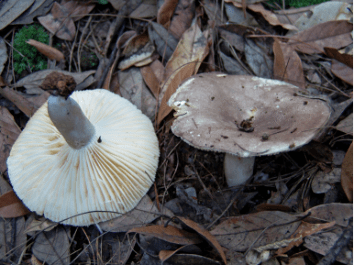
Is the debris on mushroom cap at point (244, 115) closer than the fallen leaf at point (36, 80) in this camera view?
Yes

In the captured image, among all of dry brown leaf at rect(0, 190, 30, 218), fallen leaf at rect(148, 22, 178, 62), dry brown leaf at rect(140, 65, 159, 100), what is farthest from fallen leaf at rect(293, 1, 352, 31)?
dry brown leaf at rect(0, 190, 30, 218)

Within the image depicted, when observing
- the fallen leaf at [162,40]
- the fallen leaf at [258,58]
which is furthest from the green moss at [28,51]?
the fallen leaf at [258,58]

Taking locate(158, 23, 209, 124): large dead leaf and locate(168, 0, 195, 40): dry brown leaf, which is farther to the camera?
locate(168, 0, 195, 40): dry brown leaf

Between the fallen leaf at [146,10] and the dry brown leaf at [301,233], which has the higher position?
the fallen leaf at [146,10]

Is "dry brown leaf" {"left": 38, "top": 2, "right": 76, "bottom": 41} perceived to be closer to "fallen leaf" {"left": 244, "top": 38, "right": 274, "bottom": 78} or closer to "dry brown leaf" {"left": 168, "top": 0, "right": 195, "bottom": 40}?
"dry brown leaf" {"left": 168, "top": 0, "right": 195, "bottom": 40}

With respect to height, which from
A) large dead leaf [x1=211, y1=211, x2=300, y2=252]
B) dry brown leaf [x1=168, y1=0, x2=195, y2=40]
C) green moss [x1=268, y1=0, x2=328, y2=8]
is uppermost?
dry brown leaf [x1=168, y1=0, x2=195, y2=40]

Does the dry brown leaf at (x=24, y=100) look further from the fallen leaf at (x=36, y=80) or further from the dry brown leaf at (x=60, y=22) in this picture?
the dry brown leaf at (x=60, y=22)

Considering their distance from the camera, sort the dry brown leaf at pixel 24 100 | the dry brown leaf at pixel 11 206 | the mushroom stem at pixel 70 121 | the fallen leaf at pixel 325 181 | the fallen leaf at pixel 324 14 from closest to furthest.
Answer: the mushroom stem at pixel 70 121 < the fallen leaf at pixel 325 181 < the dry brown leaf at pixel 11 206 < the dry brown leaf at pixel 24 100 < the fallen leaf at pixel 324 14
